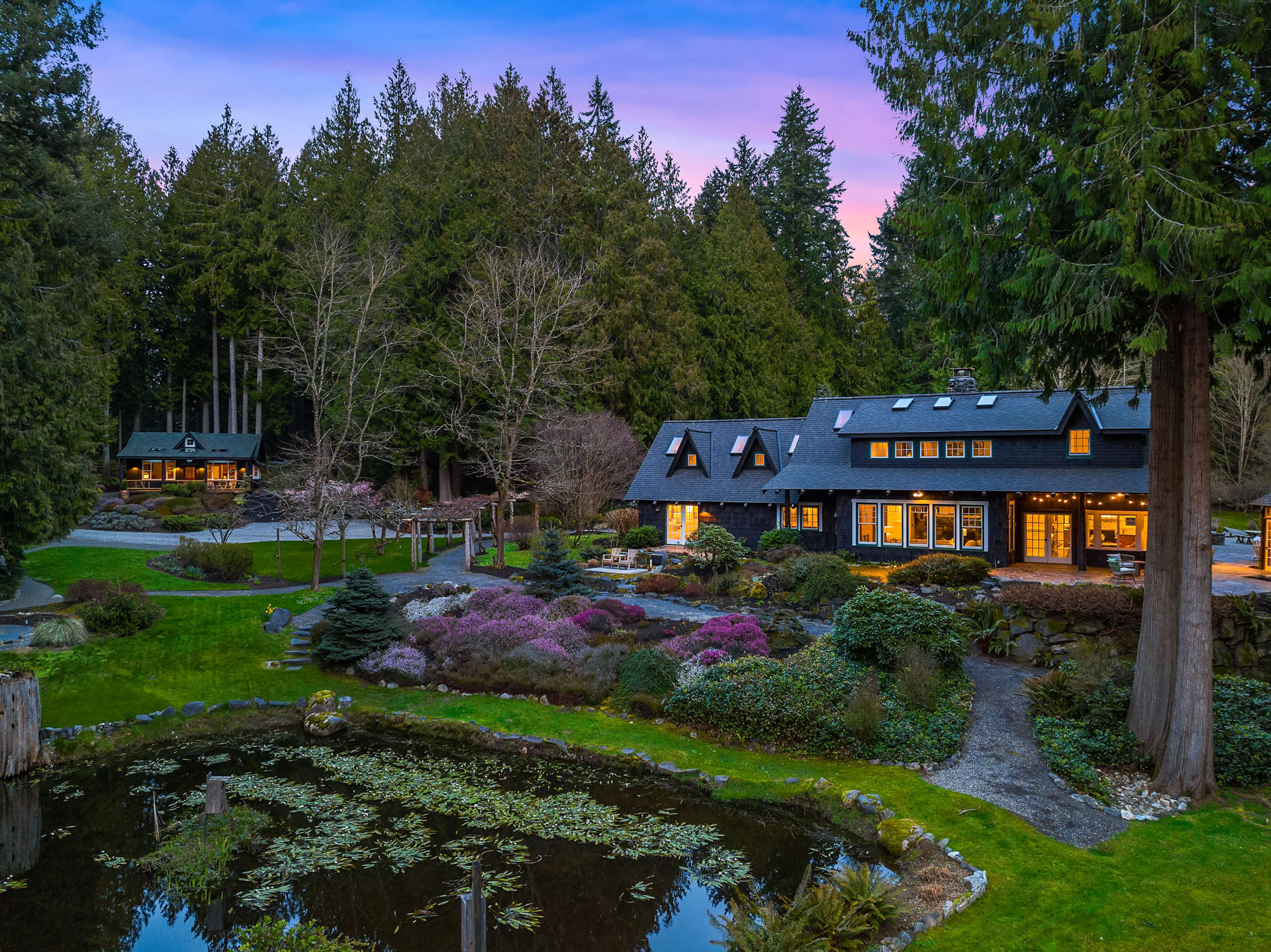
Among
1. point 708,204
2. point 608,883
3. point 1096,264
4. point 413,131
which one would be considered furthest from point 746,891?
point 708,204

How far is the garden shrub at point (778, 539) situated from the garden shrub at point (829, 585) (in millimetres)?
7166

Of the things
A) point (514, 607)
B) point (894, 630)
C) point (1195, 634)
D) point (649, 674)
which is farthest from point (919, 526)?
point (1195, 634)

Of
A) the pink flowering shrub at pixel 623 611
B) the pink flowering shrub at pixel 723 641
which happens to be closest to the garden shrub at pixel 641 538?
the pink flowering shrub at pixel 623 611

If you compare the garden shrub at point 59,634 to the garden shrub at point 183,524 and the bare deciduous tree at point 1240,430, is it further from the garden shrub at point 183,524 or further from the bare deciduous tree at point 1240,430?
the bare deciduous tree at point 1240,430

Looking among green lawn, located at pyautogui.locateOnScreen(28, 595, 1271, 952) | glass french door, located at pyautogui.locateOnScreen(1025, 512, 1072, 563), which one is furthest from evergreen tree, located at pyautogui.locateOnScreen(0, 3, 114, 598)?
glass french door, located at pyautogui.locateOnScreen(1025, 512, 1072, 563)

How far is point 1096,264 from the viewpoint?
927 cm

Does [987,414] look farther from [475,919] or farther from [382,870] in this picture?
[475,919]

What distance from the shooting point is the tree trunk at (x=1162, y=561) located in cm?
1064

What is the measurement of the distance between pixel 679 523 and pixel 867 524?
26.5 feet

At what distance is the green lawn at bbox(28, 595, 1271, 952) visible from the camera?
280 inches

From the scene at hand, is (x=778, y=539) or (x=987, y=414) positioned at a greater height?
(x=987, y=414)

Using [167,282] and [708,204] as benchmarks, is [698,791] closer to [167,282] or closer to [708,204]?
[167,282]

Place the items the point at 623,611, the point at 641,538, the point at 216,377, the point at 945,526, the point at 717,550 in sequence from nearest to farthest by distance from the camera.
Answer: the point at 623,611
the point at 717,550
the point at 945,526
the point at 641,538
the point at 216,377

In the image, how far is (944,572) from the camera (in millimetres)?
21172
